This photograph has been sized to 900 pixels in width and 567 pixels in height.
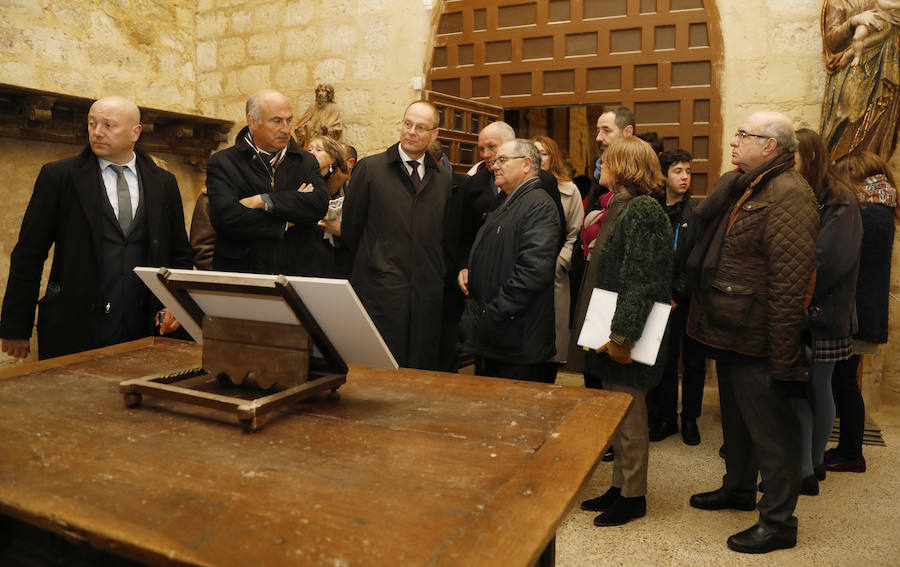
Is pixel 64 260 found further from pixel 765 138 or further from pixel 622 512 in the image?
pixel 765 138

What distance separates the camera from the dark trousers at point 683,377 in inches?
157

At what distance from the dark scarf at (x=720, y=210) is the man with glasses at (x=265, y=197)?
5.56 feet

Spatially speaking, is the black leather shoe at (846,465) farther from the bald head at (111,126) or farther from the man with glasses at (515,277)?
the bald head at (111,126)

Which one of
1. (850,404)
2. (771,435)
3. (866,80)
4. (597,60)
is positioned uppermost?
(597,60)

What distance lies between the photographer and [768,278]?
258cm

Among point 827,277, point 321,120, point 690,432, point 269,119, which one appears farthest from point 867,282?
point 321,120

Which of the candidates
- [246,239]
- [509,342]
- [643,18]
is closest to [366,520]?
[509,342]

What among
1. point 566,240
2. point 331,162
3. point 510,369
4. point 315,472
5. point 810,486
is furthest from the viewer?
point 331,162

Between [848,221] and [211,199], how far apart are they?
283cm

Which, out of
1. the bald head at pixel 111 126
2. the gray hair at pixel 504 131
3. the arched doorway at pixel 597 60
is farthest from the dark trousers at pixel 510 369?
the arched doorway at pixel 597 60

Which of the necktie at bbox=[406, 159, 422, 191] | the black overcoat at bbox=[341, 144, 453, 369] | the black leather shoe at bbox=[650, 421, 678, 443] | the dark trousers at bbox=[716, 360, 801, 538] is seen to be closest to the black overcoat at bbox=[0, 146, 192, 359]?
the black overcoat at bbox=[341, 144, 453, 369]

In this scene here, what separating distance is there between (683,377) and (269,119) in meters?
2.72

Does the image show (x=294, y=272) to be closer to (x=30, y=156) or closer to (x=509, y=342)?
(x=509, y=342)

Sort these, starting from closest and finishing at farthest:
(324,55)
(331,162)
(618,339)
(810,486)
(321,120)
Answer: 1. (618,339)
2. (810,486)
3. (331,162)
4. (321,120)
5. (324,55)
